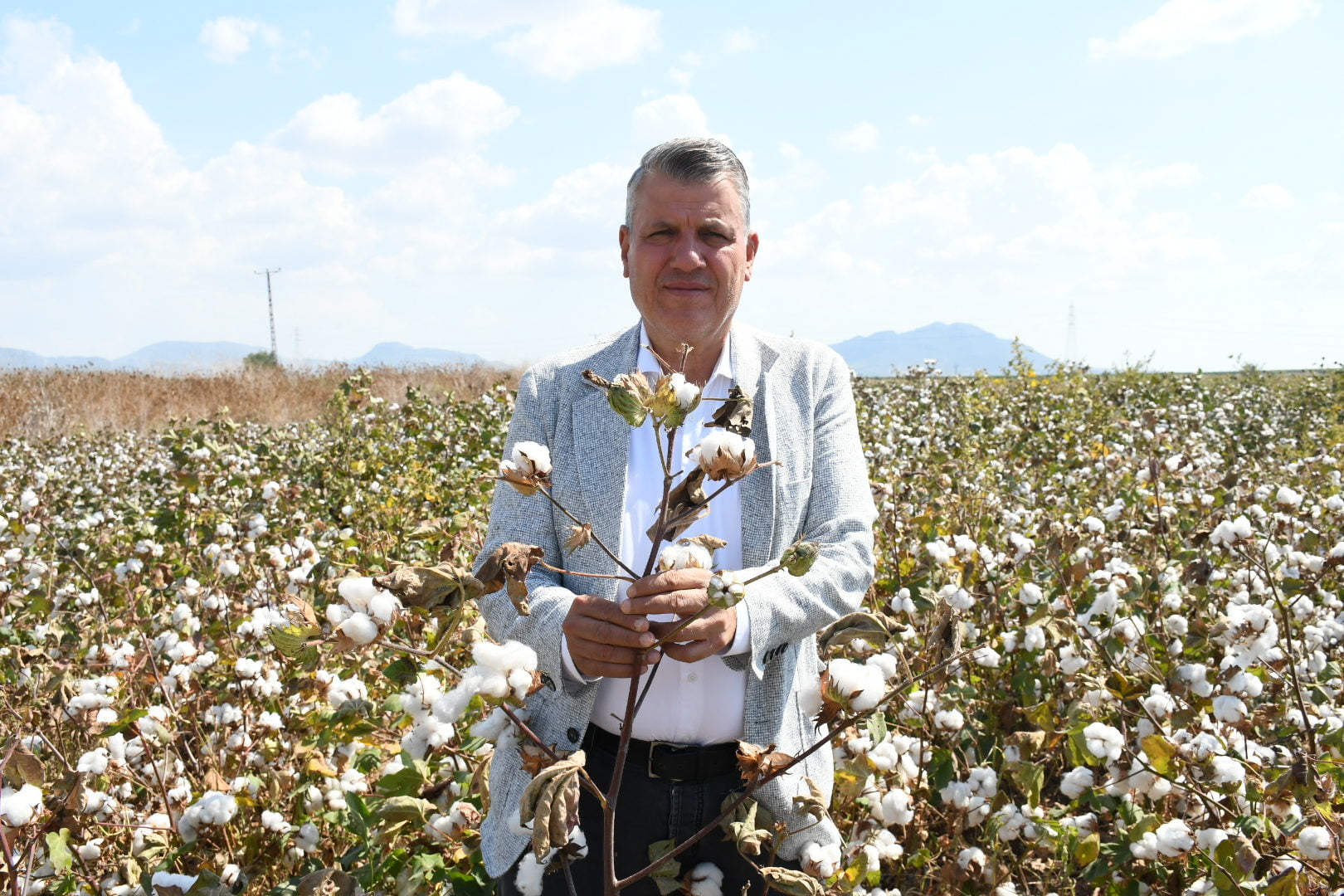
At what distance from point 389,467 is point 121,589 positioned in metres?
2.15

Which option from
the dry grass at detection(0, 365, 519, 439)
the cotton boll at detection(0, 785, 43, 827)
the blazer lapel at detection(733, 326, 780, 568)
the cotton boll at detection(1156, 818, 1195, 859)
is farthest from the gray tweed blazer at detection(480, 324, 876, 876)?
the dry grass at detection(0, 365, 519, 439)

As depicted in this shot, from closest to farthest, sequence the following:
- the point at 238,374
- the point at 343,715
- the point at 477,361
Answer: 1. the point at 343,715
2. the point at 238,374
3. the point at 477,361

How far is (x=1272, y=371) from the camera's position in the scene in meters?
15.9

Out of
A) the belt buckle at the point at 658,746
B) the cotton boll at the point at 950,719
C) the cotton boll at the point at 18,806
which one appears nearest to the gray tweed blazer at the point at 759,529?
the belt buckle at the point at 658,746

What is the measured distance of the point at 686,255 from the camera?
1.56m

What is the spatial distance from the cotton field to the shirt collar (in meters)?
0.44

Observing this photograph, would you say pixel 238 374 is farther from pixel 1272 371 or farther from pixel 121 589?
pixel 1272 371

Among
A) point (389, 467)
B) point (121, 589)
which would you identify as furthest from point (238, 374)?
point (121, 589)

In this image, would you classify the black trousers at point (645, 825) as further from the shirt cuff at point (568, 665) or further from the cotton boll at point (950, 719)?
the cotton boll at point (950, 719)

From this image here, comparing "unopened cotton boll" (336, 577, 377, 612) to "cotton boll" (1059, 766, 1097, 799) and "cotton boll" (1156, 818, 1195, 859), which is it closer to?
"cotton boll" (1156, 818, 1195, 859)

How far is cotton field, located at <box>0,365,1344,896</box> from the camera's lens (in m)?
1.52

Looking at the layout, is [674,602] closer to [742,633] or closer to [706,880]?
[742,633]

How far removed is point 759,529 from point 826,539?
0.11m

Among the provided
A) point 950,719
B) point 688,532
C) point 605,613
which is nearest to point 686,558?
point 605,613
